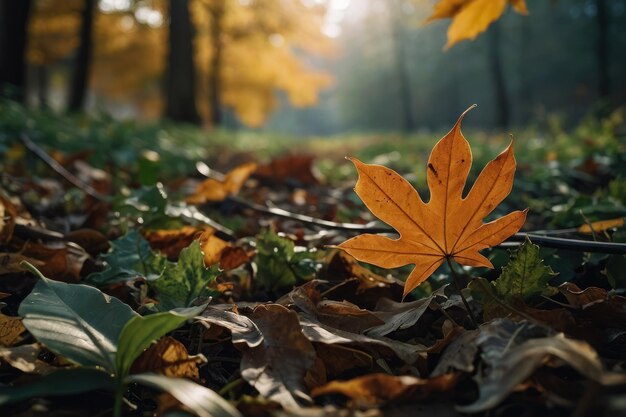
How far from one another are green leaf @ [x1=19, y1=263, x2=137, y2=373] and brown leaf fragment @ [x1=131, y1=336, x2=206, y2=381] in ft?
0.17

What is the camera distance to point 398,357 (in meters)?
0.75

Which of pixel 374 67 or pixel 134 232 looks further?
pixel 374 67

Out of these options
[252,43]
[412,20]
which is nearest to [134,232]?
[252,43]

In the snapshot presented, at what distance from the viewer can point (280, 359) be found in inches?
28.0

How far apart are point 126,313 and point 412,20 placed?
2114cm

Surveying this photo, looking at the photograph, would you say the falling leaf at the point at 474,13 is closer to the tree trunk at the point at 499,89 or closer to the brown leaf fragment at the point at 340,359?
the brown leaf fragment at the point at 340,359

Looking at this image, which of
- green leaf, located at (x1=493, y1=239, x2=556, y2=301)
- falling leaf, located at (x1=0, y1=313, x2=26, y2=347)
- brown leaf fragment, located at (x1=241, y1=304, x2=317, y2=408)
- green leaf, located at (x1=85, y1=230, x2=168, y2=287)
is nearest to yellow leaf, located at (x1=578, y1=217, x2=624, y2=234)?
green leaf, located at (x1=493, y1=239, x2=556, y2=301)

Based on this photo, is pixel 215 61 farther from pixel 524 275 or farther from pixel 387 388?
pixel 387 388

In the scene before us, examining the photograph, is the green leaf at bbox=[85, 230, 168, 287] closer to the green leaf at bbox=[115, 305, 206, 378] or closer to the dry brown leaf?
the dry brown leaf

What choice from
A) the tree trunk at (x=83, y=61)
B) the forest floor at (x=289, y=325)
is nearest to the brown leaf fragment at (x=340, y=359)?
the forest floor at (x=289, y=325)

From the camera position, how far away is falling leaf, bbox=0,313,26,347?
76 cm

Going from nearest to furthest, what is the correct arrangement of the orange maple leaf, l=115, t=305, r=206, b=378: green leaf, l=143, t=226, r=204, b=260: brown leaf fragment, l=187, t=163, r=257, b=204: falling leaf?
l=115, t=305, r=206, b=378: green leaf, the orange maple leaf, l=143, t=226, r=204, b=260: brown leaf fragment, l=187, t=163, r=257, b=204: falling leaf

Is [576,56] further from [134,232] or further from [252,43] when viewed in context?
[134,232]

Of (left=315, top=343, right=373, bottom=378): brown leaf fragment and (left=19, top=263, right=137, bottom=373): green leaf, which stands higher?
(left=19, top=263, right=137, bottom=373): green leaf
